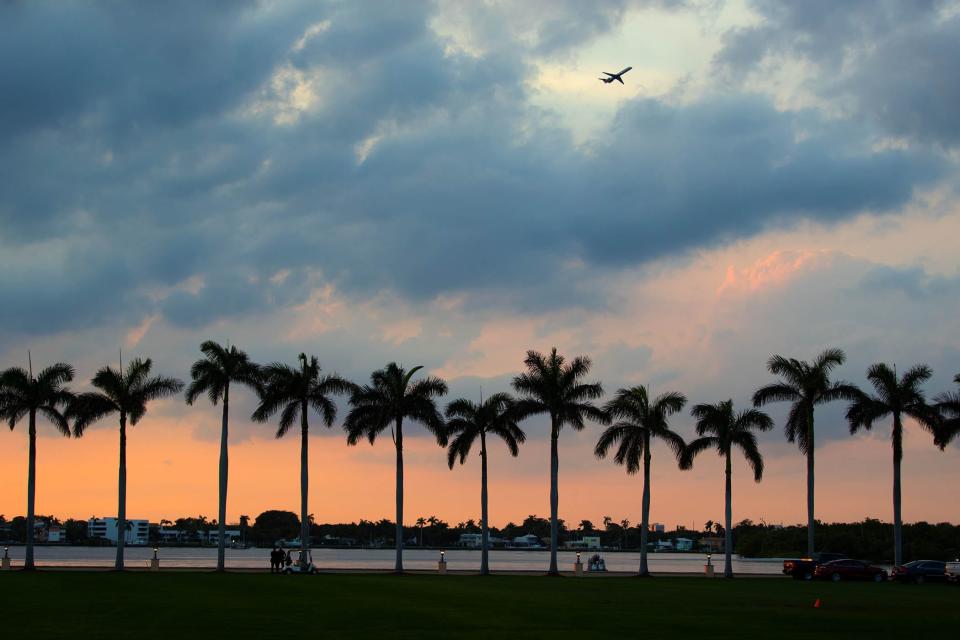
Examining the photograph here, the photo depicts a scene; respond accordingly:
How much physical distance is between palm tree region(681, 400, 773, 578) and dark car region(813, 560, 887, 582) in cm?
1164

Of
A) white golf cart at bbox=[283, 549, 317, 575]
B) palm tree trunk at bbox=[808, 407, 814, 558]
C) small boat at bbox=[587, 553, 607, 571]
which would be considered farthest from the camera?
small boat at bbox=[587, 553, 607, 571]

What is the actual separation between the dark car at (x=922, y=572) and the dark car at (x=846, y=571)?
1.69 m

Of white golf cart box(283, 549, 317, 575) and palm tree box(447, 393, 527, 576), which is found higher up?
palm tree box(447, 393, 527, 576)

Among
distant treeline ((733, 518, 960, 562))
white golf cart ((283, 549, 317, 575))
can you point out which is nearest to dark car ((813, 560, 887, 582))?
white golf cart ((283, 549, 317, 575))

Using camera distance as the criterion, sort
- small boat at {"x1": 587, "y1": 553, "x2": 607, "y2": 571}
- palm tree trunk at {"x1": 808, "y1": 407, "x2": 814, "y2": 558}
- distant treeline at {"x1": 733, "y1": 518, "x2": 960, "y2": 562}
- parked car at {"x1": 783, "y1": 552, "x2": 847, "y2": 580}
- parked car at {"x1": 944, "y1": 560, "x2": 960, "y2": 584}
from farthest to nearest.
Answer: distant treeline at {"x1": 733, "y1": 518, "x2": 960, "y2": 562}, small boat at {"x1": 587, "y1": 553, "x2": 607, "y2": 571}, palm tree trunk at {"x1": 808, "y1": 407, "x2": 814, "y2": 558}, parked car at {"x1": 783, "y1": 552, "x2": 847, "y2": 580}, parked car at {"x1": 944, "y1": 560, "x2": 960, "y2": 584}

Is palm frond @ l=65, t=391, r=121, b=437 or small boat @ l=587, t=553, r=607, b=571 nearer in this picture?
palm frond @ l=65, t=391, r=121, b=437

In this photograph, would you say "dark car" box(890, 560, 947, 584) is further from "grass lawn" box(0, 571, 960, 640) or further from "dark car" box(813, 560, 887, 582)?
"grass lawn" box(0, 571, 960, 640)

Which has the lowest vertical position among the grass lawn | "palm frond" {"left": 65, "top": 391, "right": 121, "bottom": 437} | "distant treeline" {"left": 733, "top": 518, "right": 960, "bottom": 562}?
"distant treeline" {"left": 733, "top": 518, "right": 960, "bottom": 562}

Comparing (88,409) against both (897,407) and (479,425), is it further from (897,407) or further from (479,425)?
(897,407)

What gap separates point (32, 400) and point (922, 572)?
191 ft

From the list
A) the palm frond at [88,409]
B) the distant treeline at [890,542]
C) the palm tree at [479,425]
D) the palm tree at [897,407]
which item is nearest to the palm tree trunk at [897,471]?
the palm tree at [897,407]

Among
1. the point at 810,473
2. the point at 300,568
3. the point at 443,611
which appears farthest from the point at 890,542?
the point at 443,611

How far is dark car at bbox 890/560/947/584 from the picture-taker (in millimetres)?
73188

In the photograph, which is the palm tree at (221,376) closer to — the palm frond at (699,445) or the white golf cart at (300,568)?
the white golf cart at (300,568)
